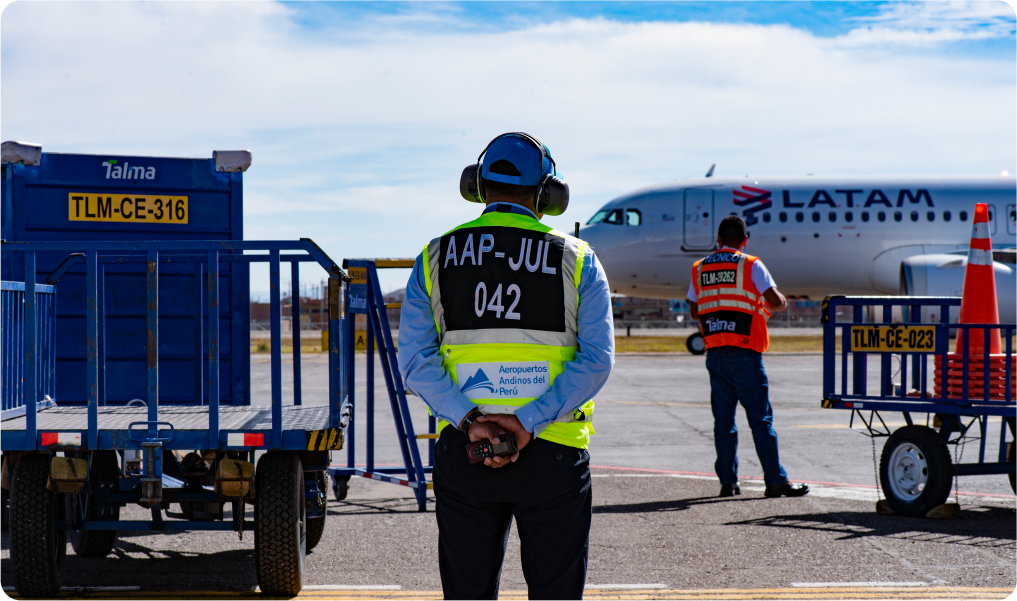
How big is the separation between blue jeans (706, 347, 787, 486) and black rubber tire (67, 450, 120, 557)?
4.21 m

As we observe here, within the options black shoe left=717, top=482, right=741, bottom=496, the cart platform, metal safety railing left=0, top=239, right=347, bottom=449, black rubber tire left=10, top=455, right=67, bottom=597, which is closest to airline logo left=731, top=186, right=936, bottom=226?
black shoe left=717, top=482, right=741, bottom=496

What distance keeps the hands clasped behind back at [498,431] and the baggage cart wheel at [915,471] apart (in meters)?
4.30

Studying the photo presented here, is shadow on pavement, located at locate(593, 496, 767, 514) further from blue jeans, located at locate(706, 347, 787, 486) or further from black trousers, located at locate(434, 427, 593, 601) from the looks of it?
black trousers, located at locate(434, 427, 593, 601)

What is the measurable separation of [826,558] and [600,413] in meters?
7.50

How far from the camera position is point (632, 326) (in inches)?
2650

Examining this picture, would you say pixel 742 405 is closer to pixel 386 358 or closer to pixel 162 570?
pixel 386 358

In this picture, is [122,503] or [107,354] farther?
[107,354]

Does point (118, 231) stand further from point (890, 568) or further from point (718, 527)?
point (890, 568)

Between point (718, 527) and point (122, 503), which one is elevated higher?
point (122, 503)

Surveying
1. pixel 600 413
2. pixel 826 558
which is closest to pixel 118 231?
pixel 826 558

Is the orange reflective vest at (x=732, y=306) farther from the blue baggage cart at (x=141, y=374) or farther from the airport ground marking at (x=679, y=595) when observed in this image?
the blue baggage cart at (x=141, y=374)

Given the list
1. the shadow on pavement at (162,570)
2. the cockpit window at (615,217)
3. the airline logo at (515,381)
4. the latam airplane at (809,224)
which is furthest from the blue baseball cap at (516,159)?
the cockpit window at (615,217)

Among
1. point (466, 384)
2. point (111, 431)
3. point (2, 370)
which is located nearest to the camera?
point (466, 384)

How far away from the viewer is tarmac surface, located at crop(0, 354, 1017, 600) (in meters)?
4.53
